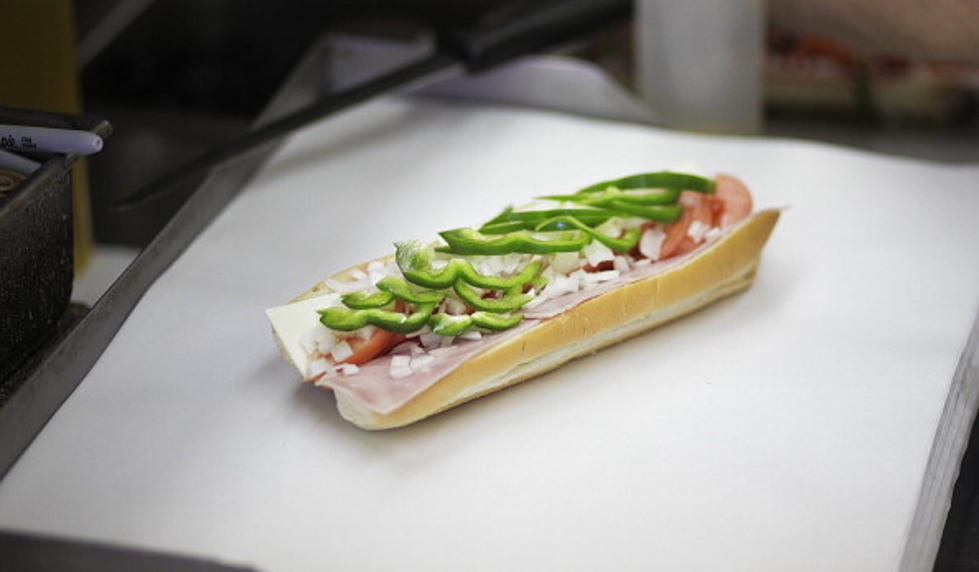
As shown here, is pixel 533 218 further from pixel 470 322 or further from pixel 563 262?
pixel 470 322

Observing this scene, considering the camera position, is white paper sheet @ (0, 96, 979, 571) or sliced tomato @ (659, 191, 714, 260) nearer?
white paper sheet @ (0, 96, 979, 571)

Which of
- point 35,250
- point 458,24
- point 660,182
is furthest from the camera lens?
point 458,24

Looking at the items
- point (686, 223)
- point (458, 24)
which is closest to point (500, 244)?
point (686, 223)

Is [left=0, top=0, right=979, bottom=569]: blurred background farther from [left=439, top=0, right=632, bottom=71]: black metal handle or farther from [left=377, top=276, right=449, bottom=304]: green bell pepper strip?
[left=377, top=276, right=449, bottom=304]: green bell pepper strip

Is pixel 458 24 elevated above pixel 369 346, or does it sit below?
above

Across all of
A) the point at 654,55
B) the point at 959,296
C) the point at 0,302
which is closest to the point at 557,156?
the point at 654,55

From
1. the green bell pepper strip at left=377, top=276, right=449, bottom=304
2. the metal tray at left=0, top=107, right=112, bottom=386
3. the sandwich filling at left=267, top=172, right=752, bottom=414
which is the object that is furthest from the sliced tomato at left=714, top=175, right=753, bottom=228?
the metal tray at left=0, top=107, right=112, bottom=386
